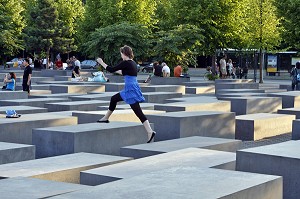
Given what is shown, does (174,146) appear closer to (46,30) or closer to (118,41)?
(118,41)

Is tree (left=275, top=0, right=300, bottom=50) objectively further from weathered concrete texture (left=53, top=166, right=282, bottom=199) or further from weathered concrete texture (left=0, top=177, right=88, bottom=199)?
weathered concrete texture (left=0, top=177, right=88, bottom=199)

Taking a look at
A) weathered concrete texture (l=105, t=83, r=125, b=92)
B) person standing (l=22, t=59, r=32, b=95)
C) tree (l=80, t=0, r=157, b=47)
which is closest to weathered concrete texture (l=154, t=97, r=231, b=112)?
person standing (l=22, t=59, r=32, b=95)

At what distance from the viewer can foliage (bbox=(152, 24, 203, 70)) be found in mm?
34531

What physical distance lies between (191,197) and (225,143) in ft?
15.3

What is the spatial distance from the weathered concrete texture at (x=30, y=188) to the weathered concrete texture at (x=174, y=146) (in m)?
2.70

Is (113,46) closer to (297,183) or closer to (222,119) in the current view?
(222,119)

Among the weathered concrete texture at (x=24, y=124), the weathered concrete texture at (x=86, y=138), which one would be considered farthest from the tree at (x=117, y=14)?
the weathered concrete texture at (x=86, y=138)

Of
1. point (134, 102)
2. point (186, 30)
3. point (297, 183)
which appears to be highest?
point (186, 30)

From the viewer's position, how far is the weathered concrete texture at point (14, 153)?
8922 mm

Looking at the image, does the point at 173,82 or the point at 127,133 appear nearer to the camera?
the point at 127,133

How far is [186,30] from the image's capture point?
116 ft

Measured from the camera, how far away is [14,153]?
29.8 ft

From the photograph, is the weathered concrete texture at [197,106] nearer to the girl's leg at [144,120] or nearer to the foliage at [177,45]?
the girl's leg at [144,120]

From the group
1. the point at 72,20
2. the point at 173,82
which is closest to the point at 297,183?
the point at 173,82
